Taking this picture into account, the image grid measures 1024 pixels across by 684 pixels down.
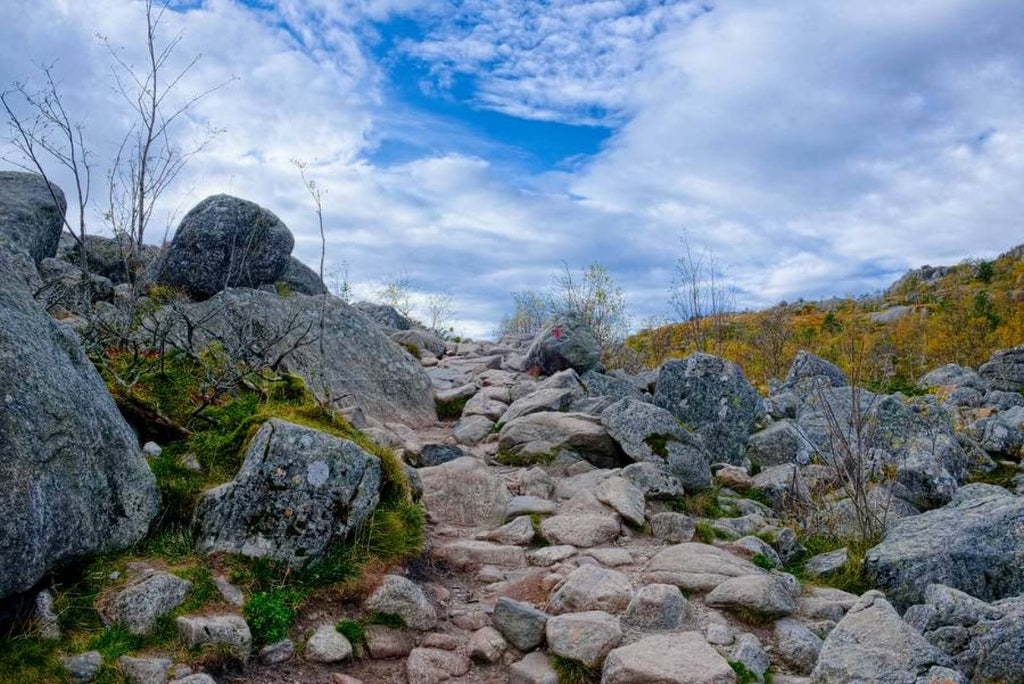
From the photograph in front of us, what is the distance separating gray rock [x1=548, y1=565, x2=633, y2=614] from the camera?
252 inches

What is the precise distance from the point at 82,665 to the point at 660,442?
734 cm

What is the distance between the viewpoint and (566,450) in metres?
10.8

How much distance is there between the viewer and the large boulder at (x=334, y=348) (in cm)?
1217

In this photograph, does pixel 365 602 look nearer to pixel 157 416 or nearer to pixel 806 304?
pixel 157 416

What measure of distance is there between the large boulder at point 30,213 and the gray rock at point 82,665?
11.6m

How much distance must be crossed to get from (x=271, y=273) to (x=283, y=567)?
349 inches

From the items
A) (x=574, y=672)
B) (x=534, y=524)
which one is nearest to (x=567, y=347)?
(x=534, y=524)

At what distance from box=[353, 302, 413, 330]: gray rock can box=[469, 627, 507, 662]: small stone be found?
18.9 metres

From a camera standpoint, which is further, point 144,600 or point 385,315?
point 385,315

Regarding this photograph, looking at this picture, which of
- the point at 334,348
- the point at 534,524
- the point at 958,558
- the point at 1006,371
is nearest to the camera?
the point at 958,558

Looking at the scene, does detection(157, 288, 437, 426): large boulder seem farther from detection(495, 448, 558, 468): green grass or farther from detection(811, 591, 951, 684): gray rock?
detection(811, 591, 951, 684): gray rock

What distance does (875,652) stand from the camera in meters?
4.88

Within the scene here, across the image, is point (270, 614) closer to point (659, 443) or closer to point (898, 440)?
point (659, 443)

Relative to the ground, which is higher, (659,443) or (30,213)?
(30,213)
